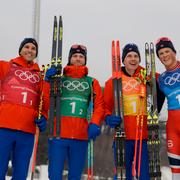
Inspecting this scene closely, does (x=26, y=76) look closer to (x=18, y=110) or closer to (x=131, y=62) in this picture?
(x=18, y=110)

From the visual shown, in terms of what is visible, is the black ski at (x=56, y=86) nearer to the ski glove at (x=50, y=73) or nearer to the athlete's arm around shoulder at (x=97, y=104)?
the ski glove at (x=50, y=73)

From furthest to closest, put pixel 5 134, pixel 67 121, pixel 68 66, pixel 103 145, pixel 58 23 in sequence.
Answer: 1. pixel 103 145
2. pixel 58 23
3. pixel 68 66
4. pixel 67 121
5. pixel 5 134

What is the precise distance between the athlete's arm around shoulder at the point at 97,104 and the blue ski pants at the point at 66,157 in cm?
34

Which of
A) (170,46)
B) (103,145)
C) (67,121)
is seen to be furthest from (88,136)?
(103,145)

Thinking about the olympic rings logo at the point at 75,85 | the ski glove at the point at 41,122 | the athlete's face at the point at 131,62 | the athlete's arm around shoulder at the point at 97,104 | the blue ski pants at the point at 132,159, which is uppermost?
the athlete's face at the point at 131,62

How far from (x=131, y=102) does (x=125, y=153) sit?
0.68 meters

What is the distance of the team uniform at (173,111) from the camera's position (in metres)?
3.54

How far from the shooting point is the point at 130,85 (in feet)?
13.1

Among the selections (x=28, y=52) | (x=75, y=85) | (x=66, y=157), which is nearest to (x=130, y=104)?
(x=75, y=85)

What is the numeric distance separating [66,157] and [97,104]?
79cm

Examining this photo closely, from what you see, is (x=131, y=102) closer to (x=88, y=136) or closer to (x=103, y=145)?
(x=88, y=136)

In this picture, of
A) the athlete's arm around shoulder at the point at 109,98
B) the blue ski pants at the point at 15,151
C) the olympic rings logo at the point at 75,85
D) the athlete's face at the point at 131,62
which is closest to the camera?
the blue ski pants at the point at 15,151

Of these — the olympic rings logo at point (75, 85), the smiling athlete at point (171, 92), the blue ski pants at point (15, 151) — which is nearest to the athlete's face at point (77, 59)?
the olympic rings logo at point (75, 85)

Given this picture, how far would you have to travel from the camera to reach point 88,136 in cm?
365
